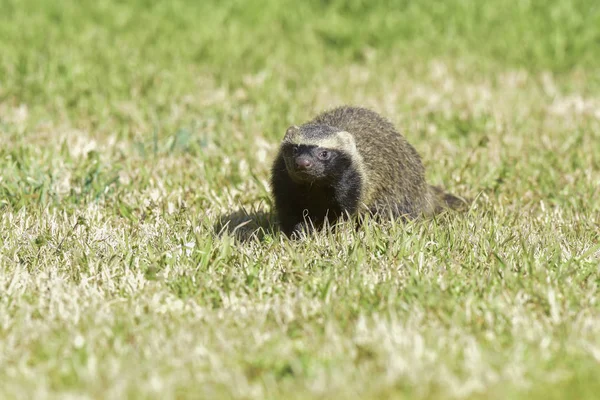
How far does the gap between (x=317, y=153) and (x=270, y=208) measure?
1036 mm

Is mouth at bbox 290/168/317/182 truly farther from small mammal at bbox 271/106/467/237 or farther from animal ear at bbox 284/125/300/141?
animal ear at bbox 284/125/300/141

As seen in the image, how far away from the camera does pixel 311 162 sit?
6.18 metres

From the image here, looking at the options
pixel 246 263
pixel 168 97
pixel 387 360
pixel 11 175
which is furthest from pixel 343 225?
pixel 168 97

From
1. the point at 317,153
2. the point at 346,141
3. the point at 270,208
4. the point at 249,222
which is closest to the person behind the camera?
the point at 317,153

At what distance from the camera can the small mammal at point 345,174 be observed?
20.7 ft

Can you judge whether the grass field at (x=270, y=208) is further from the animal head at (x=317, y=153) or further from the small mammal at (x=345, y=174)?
the animal head at (x=317, y=153)

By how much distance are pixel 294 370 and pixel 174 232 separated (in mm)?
2332

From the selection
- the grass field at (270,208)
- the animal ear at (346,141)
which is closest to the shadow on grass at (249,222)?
the grass field at (270,208)

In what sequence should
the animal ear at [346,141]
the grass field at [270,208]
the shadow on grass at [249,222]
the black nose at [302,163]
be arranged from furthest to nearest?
the shadow on grass at [249,222] < the animal ear at [346,141] < the black nose at [302,163] < the grass field at [270,208]

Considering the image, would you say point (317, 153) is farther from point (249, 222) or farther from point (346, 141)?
point (249, 222)

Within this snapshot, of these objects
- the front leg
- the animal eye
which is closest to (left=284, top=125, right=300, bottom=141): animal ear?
the animal eye

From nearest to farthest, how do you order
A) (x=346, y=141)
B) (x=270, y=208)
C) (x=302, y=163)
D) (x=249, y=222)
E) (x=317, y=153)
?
1. (x=302, y=163)
2. (x=317, y=153)
3. (x=346, y=141)
4. (x=249, y=222)
5. (x=270, y=208)

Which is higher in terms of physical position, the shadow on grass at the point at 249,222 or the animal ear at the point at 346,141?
the animal ear at the point at 346,141

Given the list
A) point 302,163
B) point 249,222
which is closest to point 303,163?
point 302,163
